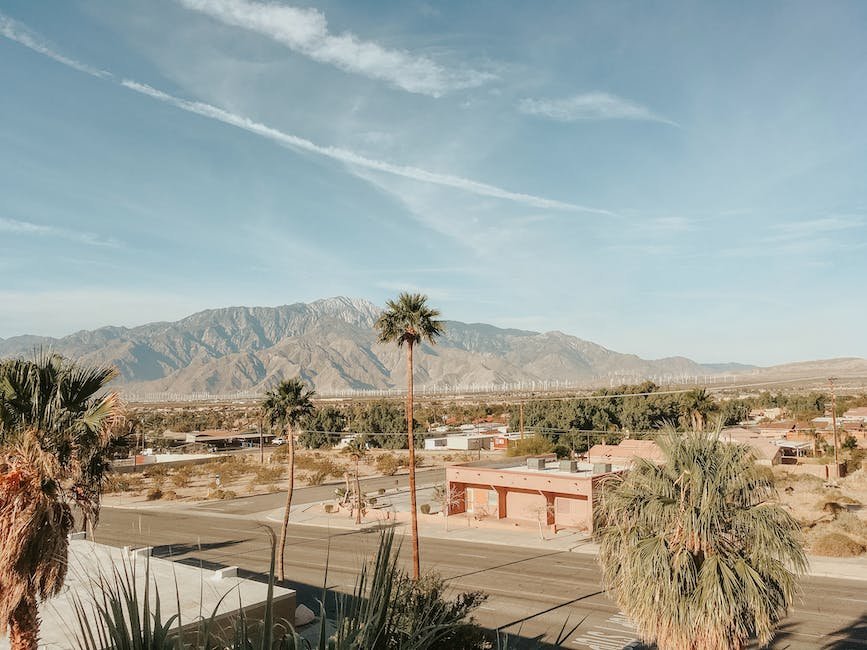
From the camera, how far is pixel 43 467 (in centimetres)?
1005

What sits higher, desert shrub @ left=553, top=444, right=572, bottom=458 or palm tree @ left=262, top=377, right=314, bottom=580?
palm tree @ left=262, top=377, right=314, bottom=580

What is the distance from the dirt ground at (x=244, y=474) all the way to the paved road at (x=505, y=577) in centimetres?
1426

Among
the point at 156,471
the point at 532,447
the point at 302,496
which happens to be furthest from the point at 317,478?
the point at 532,447

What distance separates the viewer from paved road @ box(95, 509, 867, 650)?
2223 centimetres

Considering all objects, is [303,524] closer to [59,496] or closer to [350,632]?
[59,496]

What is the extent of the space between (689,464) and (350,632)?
11.5 metres

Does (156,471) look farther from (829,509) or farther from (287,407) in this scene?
(829,509)

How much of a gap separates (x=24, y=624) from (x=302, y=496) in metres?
49.2

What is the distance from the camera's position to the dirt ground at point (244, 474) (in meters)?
60.6

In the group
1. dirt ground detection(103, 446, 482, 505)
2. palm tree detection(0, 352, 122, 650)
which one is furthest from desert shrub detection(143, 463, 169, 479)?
palm tree detection(0, 352, 122, 650)

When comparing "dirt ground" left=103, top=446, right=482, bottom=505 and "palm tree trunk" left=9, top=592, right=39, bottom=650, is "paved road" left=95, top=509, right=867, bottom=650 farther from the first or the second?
"dirt ground" left=103, top=446, right=482, bottom=505

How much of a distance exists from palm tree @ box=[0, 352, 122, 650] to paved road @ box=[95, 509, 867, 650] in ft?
12.1

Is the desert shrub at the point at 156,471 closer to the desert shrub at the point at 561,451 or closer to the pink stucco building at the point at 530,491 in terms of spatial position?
the pink stucco building at the point at 530,491

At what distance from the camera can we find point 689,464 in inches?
523
